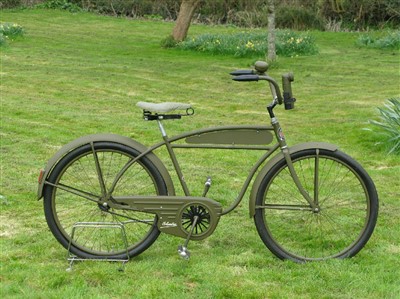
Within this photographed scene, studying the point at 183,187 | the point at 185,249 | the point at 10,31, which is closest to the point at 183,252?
the point at 185,249

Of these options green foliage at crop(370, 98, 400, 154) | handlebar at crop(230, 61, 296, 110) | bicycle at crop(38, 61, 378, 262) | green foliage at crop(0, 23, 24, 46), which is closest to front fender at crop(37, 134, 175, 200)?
bicycle at crop(38, 61, 378, 262)

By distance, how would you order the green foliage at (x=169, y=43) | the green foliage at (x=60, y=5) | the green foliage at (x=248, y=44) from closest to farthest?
the green foliage at (x=248, y=44) → the green foliage at (x=169, y=43) → the green foliage at (x=60, y=5)

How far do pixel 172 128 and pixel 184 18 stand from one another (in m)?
12.2

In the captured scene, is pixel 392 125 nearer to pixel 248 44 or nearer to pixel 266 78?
pixel 266 78

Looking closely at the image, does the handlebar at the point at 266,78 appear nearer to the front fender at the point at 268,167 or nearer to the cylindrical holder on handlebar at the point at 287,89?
the cylindrical holder on handlebar at the point at 287,89

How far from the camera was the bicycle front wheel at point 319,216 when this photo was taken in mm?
5070

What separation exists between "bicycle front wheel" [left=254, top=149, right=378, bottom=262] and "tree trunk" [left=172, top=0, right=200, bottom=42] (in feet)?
51.3

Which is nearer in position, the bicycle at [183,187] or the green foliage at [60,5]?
the bicycle at [183,187]

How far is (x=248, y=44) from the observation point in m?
20.1

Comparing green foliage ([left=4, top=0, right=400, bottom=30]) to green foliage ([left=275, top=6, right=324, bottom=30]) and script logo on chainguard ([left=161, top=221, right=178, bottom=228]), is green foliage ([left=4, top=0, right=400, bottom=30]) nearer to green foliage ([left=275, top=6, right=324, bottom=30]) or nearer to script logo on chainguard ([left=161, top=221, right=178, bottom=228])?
green foliage ([left=275, top=6, right=324, bottom=30])

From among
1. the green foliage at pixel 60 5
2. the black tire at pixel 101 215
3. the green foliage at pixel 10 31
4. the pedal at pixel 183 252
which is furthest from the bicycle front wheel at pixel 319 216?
the green foliage at pixel 60 5

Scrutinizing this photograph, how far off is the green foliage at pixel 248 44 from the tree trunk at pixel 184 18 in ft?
0.93

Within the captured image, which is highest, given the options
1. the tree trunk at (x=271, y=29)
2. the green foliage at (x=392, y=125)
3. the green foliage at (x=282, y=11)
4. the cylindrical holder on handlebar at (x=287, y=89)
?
the cylindrical holder on handlebar at (x=287, y=89)

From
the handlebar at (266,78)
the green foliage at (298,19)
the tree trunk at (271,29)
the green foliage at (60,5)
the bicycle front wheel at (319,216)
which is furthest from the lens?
the green foliage at (60,5)
